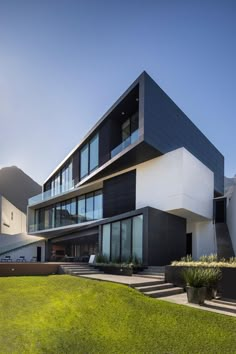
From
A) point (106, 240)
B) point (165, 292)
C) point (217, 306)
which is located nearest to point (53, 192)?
point (106, 240)

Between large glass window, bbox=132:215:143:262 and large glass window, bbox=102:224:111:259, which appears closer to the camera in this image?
large glass window, bbox=132:215:143:262

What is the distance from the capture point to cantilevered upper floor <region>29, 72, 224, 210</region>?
59.4ft

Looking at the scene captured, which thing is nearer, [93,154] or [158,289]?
[158,289]

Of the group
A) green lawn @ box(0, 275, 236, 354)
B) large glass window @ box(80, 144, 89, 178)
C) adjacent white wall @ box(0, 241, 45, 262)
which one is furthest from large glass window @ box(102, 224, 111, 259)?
adjacent white wall @ box(0, 241, 45, 262)

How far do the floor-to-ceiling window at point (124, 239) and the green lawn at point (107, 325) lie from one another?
26.1 feet

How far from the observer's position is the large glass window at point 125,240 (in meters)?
17.6

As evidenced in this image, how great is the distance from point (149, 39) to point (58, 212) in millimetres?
22875

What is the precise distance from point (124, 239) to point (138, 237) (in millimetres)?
1295

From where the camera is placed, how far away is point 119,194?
21.9m

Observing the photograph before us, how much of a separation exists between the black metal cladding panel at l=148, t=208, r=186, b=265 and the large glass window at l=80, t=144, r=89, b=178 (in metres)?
9.99

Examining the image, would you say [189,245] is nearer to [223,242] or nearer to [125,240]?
[223,242]

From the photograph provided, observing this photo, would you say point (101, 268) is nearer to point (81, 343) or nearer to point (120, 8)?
point (81, 343)

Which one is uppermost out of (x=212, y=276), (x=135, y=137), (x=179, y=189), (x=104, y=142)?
(x=104, y=142)

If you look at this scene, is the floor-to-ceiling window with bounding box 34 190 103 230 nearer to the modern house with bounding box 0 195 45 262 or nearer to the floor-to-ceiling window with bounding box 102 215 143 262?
the modern house with bounding box 0 195 45 262
